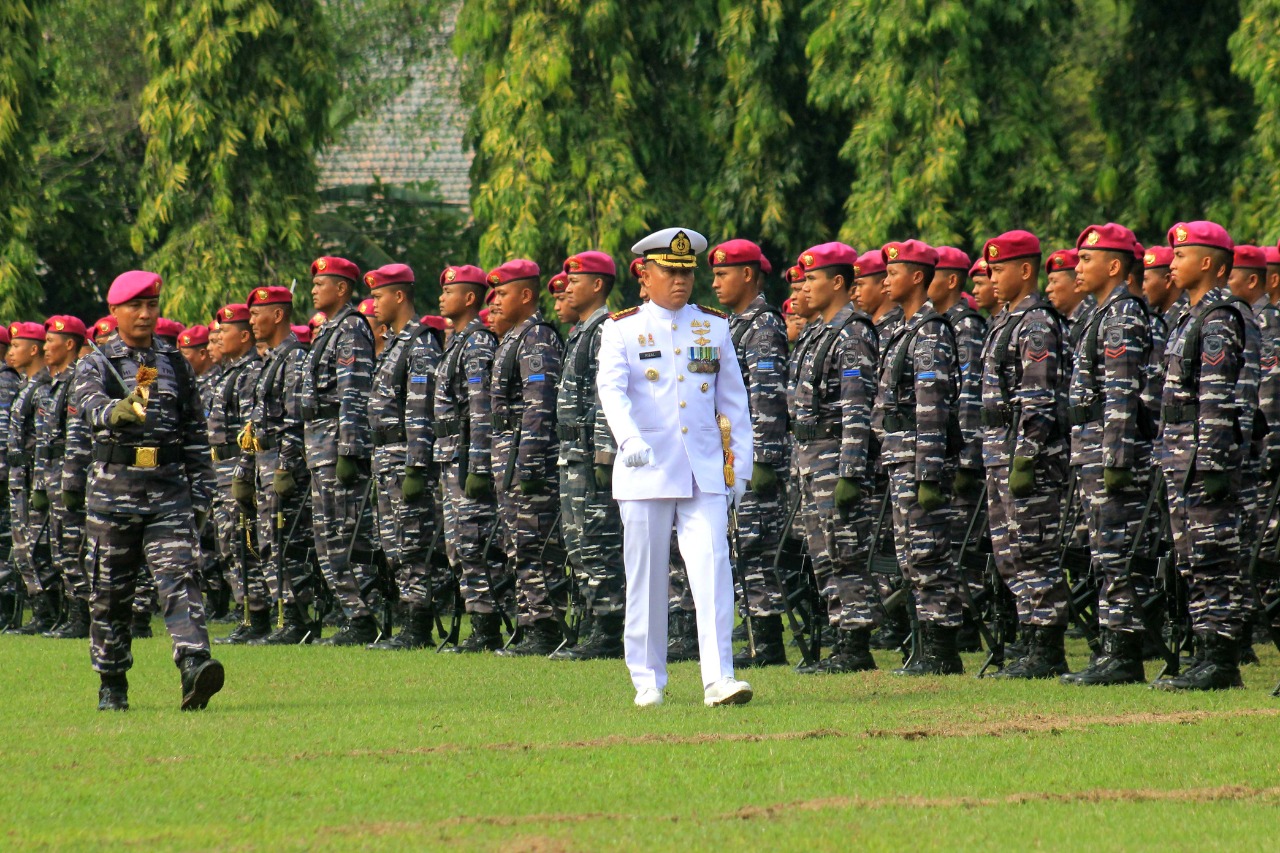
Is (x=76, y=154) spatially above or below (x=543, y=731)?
above

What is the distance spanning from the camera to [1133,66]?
19.5 meters

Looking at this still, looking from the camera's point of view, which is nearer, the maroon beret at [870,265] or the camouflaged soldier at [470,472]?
the maroon beret at [870,265]

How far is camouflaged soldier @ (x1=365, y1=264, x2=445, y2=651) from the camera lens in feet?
42.9

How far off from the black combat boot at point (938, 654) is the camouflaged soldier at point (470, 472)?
10.8ft

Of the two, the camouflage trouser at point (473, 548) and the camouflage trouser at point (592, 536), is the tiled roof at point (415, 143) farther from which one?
the camouflage trouser at point (592, 536)

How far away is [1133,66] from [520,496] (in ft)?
33.2

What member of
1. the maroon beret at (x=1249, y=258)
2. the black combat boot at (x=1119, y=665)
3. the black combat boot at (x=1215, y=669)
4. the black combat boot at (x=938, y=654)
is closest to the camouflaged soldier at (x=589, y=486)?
the black combat boot at (x=938, y=654)

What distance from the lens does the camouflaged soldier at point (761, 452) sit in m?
11.6

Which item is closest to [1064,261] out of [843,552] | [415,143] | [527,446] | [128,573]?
[843,552]

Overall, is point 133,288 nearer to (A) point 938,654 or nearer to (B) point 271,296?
(B) point 271,296

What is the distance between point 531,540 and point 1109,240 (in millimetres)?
4313

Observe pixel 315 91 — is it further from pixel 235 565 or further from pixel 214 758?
pixel 214 758

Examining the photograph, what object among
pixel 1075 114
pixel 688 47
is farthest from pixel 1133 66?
pixel 688 47

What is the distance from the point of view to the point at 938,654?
1070 centimetres
